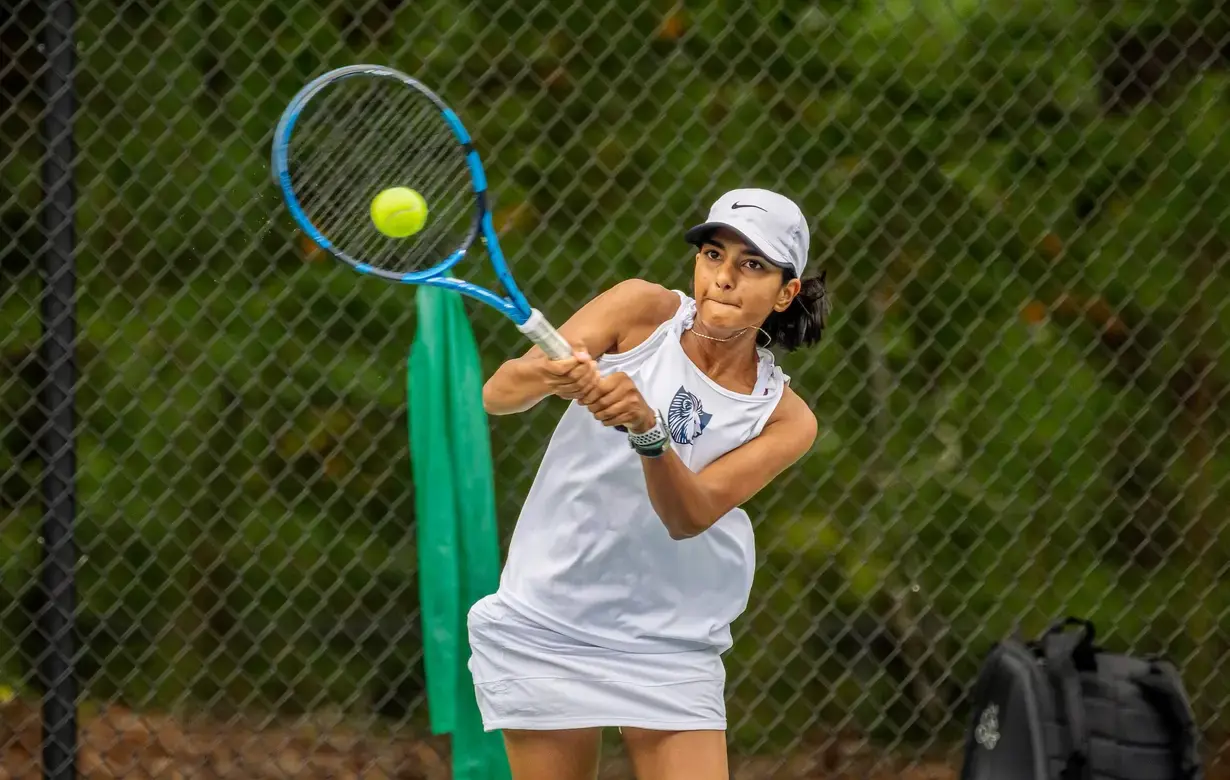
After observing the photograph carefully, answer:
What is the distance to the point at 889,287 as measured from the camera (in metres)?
3.98

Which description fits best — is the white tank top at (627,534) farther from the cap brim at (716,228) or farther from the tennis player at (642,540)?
the cap brim at (716,228)

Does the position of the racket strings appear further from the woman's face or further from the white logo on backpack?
the white logo on backpack

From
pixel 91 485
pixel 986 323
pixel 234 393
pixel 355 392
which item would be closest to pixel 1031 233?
pixel 986 323

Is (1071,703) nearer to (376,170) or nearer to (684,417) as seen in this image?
(684,417)

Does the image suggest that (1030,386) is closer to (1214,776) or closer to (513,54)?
(1214,776)

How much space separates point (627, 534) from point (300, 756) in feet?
5.73

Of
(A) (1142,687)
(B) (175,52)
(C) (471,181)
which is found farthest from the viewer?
(B) (175,52)

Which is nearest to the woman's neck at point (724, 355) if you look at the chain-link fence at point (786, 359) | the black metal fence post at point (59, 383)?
the chain-link fence at point (786, 359)

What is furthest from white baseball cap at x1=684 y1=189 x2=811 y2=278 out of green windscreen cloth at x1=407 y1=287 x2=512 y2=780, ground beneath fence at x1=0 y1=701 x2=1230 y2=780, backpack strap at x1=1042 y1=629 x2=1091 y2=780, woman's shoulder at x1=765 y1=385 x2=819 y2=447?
ground beneath fence at x1=0 y1=701 x2=1230 y2=780

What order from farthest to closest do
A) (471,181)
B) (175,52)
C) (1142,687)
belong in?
→ (175,52), (1142,687), (471,181)

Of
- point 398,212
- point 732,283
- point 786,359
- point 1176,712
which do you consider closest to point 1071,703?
point 1176,712

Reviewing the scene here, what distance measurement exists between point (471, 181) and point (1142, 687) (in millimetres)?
1344

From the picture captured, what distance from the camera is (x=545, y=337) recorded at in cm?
238

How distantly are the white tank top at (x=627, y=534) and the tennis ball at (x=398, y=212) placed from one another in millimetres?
338
